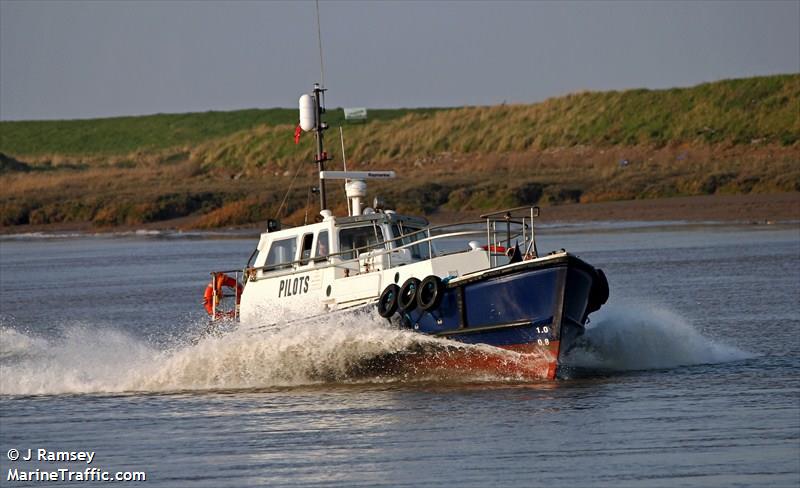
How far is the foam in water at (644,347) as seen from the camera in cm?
1650

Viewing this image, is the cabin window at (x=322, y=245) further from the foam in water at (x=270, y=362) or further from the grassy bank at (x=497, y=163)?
the grassy bank at (x=497, y=163)

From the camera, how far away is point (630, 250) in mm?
31594

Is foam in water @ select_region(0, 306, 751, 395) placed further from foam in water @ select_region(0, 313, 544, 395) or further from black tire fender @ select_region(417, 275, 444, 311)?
black tire fender @ select_region(417, 275, 444, 311)

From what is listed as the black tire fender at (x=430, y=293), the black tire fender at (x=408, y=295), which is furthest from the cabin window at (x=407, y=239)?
the black tire fender at (x=430, y=293)

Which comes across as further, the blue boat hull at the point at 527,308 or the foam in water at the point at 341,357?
the foam in water at the point at 341,357

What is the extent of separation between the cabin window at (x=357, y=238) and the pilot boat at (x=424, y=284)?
1 centimetres

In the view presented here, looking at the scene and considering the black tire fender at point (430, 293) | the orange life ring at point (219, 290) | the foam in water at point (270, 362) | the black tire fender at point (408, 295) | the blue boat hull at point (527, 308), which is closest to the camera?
the blue boat hull at point (527, 308)

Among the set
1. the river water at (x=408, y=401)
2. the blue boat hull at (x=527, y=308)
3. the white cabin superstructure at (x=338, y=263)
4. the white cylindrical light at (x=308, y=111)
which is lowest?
the river water at (x=408, y=401)

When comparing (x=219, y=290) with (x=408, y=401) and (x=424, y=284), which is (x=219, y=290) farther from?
(x=408, y=401)

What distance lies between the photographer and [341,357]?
53.8 feet

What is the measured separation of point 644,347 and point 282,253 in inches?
200

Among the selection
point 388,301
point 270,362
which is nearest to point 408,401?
point 388,301

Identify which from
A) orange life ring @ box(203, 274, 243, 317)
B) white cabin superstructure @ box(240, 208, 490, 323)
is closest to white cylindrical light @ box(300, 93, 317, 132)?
white cabin superstructure @ box(240, 208, 490, 323)

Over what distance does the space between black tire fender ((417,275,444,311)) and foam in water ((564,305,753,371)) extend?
5.79ft
